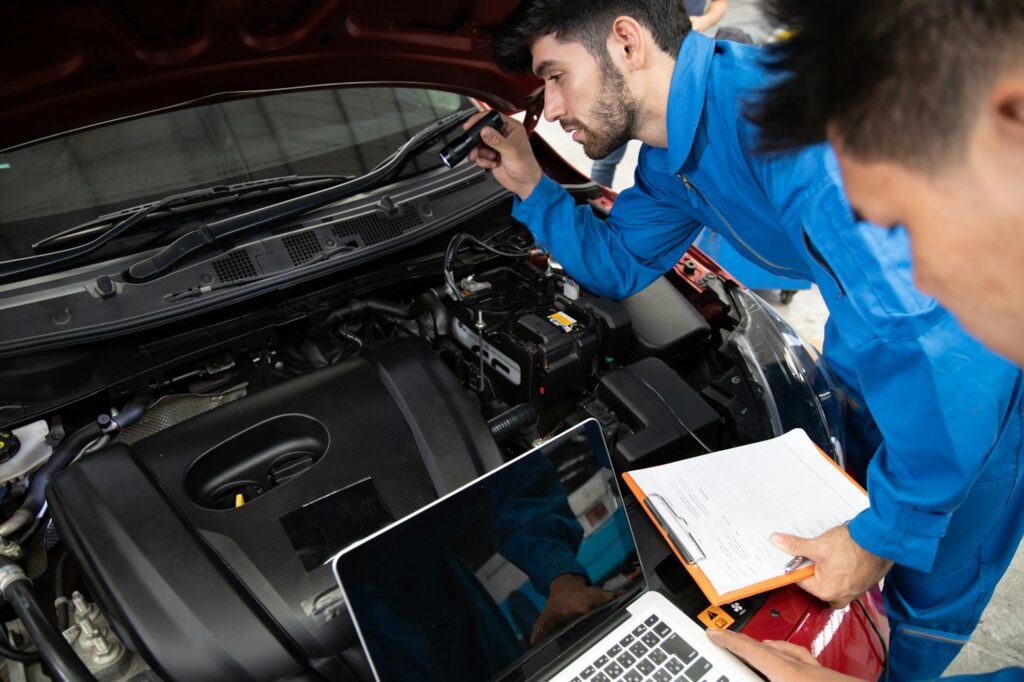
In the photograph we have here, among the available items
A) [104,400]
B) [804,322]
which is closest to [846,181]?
[104,400]

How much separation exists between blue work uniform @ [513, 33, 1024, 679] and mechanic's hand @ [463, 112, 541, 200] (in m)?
0.04

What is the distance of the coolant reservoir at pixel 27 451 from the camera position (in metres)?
1.01

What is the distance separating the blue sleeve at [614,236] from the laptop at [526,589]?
617mm

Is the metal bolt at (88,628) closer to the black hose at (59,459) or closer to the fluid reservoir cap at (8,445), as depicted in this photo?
the black hose at (59,459)

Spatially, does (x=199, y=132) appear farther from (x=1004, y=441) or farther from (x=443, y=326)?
(x=1004, y=441)

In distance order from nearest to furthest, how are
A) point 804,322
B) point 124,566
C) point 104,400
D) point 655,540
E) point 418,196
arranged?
point 124,566 → point 655,540 → point 104,400 → point 418,196 → point 804,322

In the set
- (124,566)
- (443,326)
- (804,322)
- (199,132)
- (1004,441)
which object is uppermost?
(199,132)

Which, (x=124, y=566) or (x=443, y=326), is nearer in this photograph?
(x=124, y=566)

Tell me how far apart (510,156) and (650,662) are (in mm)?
1119

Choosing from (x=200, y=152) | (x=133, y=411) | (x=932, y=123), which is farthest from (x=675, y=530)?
(x=200, y=152)

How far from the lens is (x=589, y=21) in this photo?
1.17 m

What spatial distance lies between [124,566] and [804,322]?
312cm

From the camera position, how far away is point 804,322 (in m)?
3.09

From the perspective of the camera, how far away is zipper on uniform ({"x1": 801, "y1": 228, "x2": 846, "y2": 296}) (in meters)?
0.89
